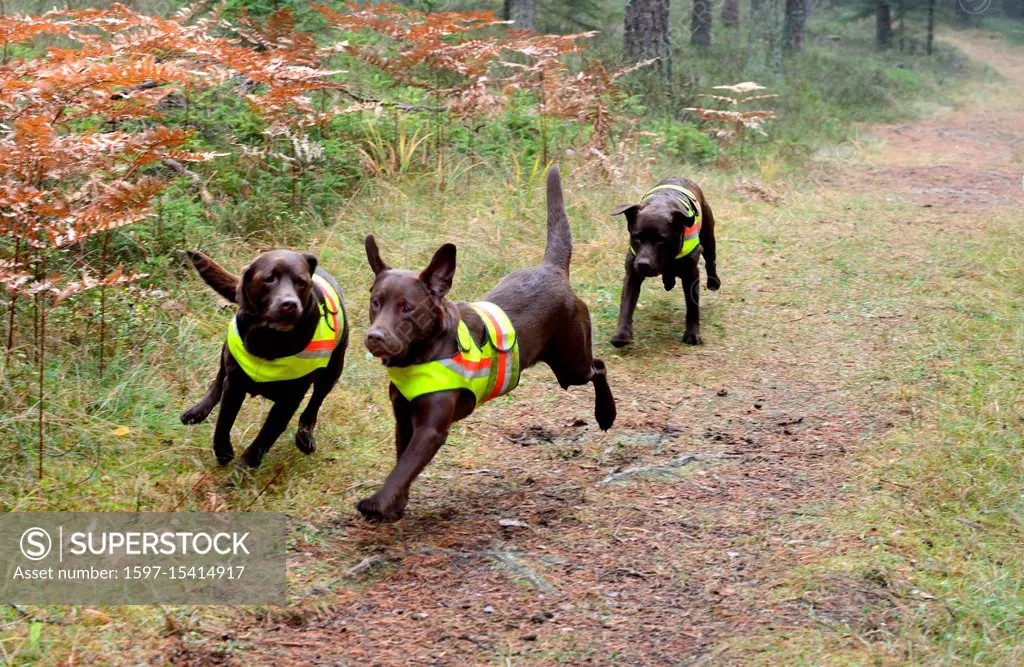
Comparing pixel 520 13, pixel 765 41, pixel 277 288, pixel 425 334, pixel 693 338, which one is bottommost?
pixel 693 338

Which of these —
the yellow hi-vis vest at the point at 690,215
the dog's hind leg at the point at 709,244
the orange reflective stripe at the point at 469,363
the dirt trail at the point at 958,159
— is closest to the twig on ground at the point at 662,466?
the orange reflective stripe at the point at 469,363

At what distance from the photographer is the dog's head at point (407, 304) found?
13.2 ft

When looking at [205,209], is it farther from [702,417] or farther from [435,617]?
[435,617]

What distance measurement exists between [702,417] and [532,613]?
2584mm

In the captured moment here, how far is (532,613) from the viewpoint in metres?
3.76

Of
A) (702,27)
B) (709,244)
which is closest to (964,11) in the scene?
(702,27)

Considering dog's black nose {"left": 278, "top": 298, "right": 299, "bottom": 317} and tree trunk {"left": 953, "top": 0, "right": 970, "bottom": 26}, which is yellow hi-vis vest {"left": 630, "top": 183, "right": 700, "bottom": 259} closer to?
dog's black nose {"left": 278, "top": 298, "right": 299, "bottom": 317}

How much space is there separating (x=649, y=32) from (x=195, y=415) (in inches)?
476

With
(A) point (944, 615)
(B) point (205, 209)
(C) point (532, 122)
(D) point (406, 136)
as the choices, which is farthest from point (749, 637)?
(C) point (532, 122)

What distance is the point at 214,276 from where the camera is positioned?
188 inches

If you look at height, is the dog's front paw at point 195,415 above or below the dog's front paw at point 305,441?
above

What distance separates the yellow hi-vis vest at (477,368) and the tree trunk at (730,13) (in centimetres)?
2940

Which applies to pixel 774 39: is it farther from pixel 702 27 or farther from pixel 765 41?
pixel 702 27

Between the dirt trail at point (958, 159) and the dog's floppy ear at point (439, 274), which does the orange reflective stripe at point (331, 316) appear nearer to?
the dog's floppy ear at point (439, 274)
